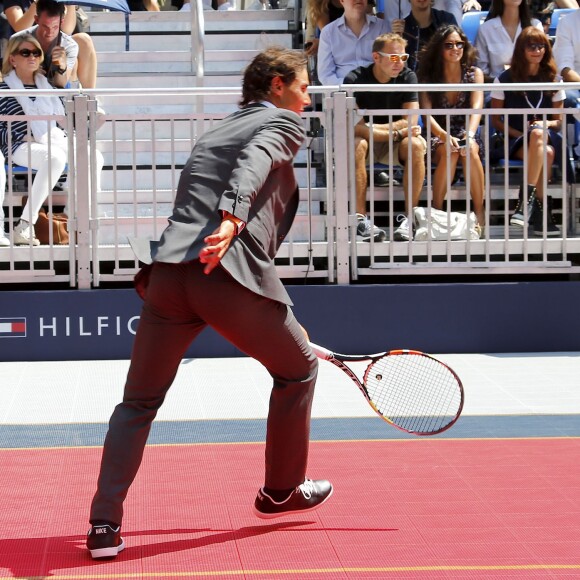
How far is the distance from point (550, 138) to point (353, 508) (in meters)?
5.08

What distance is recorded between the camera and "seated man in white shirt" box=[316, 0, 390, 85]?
37.3 ft

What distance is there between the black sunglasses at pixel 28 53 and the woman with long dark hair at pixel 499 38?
4192 mm

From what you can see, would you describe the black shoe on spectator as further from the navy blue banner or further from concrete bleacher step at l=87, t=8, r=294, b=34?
concrete bleacher step at l=87, t=8, r=294, b=34

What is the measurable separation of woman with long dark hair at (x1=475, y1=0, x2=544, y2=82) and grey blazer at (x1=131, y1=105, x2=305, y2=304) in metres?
7.02

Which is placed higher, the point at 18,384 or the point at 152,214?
the point at 152,214

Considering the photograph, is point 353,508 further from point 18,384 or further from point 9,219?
point 9,219

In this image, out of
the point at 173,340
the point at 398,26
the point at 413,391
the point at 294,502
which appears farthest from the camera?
the point at 398,26

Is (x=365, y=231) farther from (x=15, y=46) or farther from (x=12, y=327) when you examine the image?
(x=15, y=46)

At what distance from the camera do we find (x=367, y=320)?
939 centimetres

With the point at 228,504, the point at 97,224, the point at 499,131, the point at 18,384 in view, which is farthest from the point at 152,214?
the point at 228,504

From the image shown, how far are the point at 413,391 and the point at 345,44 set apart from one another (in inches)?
254

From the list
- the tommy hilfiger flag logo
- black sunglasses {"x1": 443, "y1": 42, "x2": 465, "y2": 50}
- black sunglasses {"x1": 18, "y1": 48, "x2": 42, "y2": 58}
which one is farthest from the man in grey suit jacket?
black sunglasses {"x1": 443, "y1": 42, "x2": 465, "y2": 50}

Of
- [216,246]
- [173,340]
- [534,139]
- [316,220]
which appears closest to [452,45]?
[534,139]

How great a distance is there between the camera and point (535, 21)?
40.2 feet
